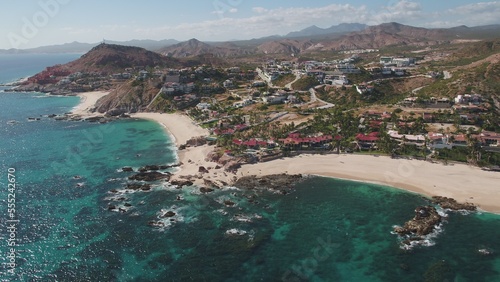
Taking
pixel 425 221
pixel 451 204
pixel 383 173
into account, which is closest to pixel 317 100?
pixel 383 173

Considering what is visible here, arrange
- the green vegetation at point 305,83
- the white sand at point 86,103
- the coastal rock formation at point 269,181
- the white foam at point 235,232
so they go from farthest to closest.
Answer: the green vegetation at point 305,83
the white sand at point 86,103
the coastal rock formation at point 269,181
the white foam at point 235,232

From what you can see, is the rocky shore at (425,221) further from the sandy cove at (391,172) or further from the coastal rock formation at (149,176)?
the coastal rock formation at (149,176)

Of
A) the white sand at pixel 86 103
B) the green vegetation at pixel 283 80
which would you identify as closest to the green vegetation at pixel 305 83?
A: the green vegetation at pixel 283 80

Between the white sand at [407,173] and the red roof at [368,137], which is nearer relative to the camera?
the white sand at [407,173]

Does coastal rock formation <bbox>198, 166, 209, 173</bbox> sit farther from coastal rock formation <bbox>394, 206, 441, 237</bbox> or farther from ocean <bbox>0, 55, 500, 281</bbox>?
coastal rock formation <bbox>394, 206, 441, 237</bbox>

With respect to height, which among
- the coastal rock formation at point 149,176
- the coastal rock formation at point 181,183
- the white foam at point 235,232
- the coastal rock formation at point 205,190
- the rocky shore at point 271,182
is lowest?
the white foam at point 235,232

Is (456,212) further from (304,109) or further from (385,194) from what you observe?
(304,109)

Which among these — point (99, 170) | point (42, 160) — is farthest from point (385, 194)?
point (42, 160)
